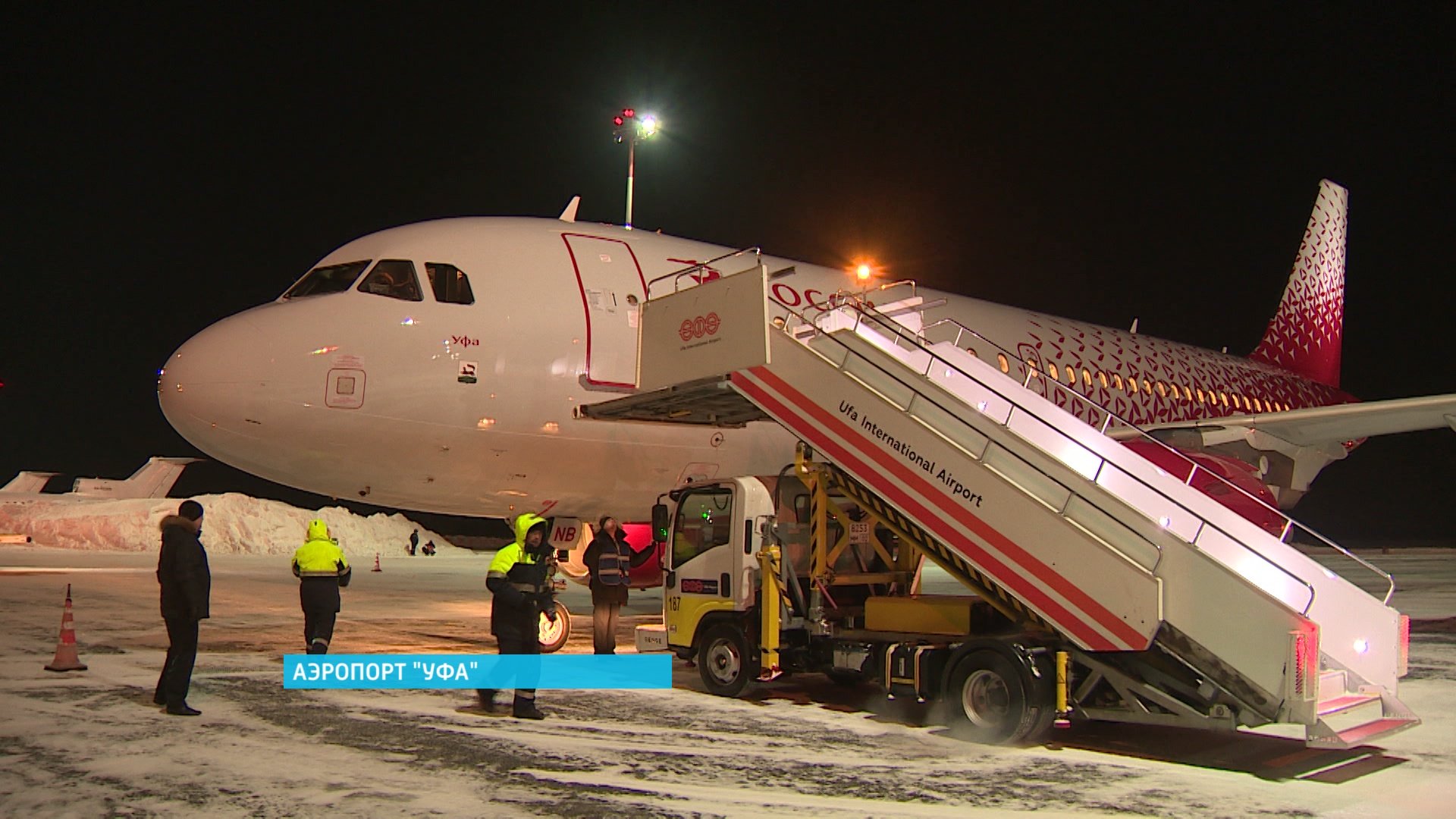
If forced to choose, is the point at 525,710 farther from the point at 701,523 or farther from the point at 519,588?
the point at 701,523

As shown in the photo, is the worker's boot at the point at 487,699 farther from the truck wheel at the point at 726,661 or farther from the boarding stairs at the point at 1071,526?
the boarding stairs at the point at 1071,526

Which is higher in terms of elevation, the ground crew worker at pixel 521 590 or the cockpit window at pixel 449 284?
the cockpit window at pixel 449 284

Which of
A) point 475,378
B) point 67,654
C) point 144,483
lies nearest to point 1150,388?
point 475,378

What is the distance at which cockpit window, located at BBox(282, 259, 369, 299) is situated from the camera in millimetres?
11344

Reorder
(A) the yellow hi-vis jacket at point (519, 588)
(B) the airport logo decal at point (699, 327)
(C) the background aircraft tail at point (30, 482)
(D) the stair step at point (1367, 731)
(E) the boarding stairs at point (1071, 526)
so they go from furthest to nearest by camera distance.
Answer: (C) the background aircraft tail at point (30, 482), (B) the airport logo decal at point (699, 327), (A) the yellow hi-vis jacket at point (519, 588), (E) the boarding stairs at point (1071, 526), (D) the stair step at point (1367, 731)

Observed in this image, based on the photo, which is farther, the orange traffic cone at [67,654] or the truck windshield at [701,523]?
the truck windshield at [701,523]

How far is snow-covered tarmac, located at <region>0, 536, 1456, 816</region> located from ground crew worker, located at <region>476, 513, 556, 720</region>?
560 mm

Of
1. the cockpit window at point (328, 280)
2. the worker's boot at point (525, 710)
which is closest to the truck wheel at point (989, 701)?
the worker's boot at point (525, 710)

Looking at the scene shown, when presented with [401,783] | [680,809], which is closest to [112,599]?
[401,783]

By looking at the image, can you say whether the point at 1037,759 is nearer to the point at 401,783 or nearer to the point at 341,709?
the point at 401,783

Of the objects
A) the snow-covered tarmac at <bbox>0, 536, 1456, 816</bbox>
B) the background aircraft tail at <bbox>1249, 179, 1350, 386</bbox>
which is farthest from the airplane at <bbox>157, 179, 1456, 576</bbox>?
the background aircraft tail at <bbox>1249, 179, 1350, 386</bbox>

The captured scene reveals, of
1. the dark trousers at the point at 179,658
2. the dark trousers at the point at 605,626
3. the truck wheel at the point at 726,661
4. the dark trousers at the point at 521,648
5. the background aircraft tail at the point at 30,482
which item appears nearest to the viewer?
the dark trousers at the point at 179,658

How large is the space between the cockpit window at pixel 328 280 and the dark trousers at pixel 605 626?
4.21 metres
